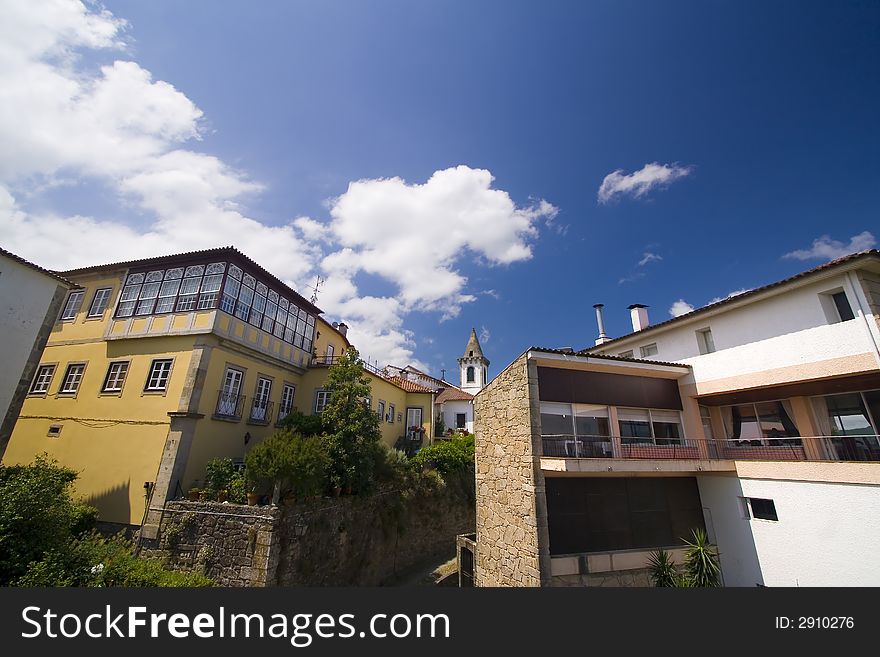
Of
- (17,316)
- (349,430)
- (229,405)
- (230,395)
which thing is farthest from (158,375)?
(349,430)

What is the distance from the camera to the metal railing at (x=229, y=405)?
1583cm

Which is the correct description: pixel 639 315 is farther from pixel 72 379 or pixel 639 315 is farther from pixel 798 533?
pixel 72 379

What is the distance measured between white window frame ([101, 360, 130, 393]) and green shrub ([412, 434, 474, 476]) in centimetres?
1518

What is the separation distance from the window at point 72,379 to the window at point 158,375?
14.0 feet

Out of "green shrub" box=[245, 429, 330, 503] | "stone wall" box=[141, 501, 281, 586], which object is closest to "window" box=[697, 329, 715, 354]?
"green shrub" box=[245, 429, 330, 503]

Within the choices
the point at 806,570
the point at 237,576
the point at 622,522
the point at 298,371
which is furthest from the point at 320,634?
the point at 298,371

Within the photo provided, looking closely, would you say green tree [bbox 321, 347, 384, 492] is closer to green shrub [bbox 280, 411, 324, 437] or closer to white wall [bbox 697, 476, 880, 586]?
green shrub [bbox 280, 411, 324, 437]

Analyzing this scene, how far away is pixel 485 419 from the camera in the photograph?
1554 centimetres

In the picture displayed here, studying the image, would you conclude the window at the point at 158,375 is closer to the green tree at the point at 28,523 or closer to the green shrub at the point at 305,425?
the green shrub at the point at 305,425

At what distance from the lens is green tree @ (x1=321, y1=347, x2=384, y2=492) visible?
15.5 meters

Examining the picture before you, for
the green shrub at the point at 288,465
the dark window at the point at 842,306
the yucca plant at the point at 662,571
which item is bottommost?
the yucca plant at the point at 662,571

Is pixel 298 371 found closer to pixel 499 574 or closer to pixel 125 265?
pixel 125 265

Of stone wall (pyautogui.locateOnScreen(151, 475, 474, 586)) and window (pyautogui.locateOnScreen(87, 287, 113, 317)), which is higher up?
window (pyautogui.locateOnScreen(87, 287, 113, 317))

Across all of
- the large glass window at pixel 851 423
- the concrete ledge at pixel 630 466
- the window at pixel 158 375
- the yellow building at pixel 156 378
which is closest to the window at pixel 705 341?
the large glass window at pixel 851 423
